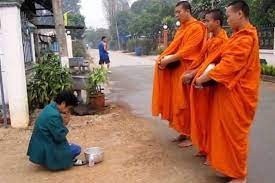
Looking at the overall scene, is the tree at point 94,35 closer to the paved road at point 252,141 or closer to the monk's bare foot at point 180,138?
the paved road at point 252,141

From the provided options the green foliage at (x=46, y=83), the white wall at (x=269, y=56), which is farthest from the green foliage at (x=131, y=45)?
the green foliage at (x=46, y=83)

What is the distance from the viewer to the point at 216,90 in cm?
443

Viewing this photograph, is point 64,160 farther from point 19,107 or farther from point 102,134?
point 19,107

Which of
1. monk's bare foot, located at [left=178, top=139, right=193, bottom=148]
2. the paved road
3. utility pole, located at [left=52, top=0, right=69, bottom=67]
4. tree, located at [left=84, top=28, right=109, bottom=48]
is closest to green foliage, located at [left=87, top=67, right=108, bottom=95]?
the paved road

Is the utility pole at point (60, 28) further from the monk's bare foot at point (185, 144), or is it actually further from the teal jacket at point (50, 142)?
the teal jacket at point (50, 142)

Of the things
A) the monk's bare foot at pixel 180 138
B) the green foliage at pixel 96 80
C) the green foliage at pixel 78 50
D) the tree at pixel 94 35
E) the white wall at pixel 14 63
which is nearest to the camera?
the monk's bare foot at pixel 180 138

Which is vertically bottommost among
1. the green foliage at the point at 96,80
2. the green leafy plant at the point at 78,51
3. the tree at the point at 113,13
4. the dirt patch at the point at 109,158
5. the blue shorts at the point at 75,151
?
the dirt patch at the point at 109,158

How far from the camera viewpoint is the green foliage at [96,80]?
8.87m

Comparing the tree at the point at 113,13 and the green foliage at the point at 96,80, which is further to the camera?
the tree at the point at 113,13

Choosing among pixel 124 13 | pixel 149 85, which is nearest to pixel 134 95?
pixel 149 85

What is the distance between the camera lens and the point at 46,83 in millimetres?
8391

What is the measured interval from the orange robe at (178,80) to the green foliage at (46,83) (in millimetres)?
2967

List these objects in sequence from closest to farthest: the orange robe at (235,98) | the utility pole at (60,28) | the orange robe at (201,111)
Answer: the orange robe at (235,98)
the orange robe at (201,111)
the utility pole at (60,28)

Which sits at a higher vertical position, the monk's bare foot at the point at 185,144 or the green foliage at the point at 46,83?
the green foliage at the point at 46,83
